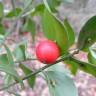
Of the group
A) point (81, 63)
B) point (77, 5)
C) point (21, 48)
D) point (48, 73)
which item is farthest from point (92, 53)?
point (77, 5)

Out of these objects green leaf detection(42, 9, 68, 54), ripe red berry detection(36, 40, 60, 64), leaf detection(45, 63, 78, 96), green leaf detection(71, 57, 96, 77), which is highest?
green leaf detection(42, 9, 68, 54)

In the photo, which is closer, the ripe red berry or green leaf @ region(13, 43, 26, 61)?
the ripe red berry

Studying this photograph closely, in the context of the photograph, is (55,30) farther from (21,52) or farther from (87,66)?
(21,52)

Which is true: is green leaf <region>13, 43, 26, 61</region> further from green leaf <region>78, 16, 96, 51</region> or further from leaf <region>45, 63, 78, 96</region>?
green leaf <region>78, 16, 96, 51</region>

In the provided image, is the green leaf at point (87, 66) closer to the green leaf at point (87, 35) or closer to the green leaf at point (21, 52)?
the green leaf at point (87, 35)

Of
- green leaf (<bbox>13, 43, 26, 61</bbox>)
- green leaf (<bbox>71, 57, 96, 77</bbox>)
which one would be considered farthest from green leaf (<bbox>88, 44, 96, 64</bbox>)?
green leaf (<bbox>13, 43, 26, 61</bbox>)

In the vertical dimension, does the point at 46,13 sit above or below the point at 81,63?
above

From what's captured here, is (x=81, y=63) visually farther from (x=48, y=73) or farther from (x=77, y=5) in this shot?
(x=77, y=5)
